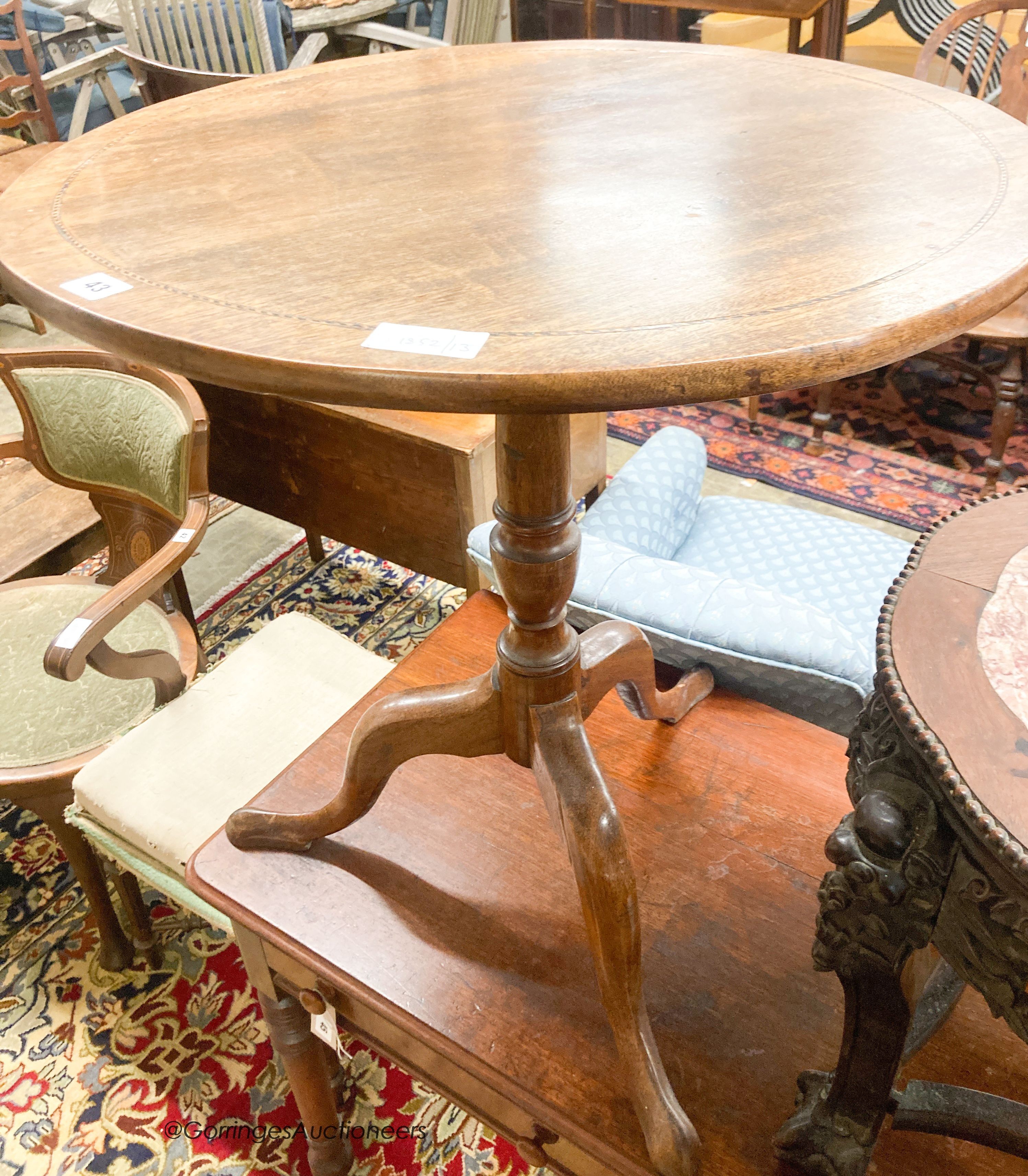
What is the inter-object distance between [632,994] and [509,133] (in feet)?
2.54

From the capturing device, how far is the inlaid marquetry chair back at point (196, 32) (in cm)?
313

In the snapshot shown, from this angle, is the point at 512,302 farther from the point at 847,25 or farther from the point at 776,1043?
the point at 847,25

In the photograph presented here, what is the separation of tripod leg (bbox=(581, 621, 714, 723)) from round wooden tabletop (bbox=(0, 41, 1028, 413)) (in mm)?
472

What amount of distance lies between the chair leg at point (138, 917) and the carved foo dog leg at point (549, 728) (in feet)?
1.63

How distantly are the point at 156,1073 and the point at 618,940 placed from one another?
0.90 meters

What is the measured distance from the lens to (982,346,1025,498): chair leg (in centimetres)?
223

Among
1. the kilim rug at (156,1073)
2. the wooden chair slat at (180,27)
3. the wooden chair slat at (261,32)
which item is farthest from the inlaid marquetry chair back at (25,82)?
the kilim rug at (156,1073)

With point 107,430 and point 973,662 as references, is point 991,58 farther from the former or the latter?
point 973,662

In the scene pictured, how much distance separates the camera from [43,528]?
5.80 ft

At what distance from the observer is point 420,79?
3.44ft

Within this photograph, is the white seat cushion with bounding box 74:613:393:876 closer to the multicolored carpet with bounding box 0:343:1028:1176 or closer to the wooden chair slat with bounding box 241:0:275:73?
the multicolored carpet with bounding box 0:343:1028:1176

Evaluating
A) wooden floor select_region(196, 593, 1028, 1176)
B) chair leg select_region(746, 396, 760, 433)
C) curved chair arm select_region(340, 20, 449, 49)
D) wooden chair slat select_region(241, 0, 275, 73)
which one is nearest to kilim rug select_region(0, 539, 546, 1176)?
wooden floor select_region(196, 593, 1028, 1176)

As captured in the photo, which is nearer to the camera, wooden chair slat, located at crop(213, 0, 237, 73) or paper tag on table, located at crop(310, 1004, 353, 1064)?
paper tag on table, located at crop(310, 1004, 353, 1064)

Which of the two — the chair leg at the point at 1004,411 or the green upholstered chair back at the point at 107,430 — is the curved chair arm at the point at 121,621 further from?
the chair leg at the point at 1004,411
